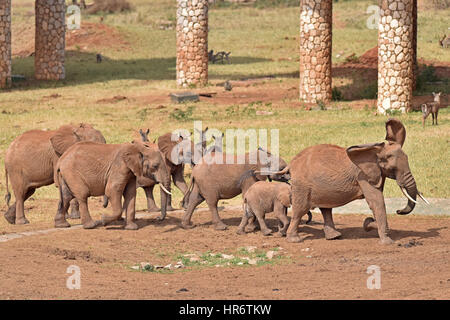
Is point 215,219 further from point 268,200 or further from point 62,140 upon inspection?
point 62,140

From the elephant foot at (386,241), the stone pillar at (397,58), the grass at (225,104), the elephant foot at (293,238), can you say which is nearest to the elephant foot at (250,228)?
the elephant foot at (293,238)

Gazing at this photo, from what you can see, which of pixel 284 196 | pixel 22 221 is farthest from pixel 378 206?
pixel 22 221

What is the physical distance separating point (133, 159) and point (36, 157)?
2.07m

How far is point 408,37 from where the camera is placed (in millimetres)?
25922

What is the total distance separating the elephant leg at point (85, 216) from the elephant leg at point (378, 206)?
410 cm

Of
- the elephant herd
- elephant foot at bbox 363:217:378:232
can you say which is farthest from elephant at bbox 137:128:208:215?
elephant foot at bbox 363:217:378:232

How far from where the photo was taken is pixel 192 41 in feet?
105

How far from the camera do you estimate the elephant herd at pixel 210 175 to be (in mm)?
12609

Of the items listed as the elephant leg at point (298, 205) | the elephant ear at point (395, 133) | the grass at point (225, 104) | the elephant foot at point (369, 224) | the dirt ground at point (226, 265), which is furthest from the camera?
the grass at point (225, 104)

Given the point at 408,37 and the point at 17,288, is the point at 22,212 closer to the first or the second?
the point at 17,288

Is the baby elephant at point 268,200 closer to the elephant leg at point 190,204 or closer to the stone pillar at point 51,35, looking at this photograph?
the elephant leg at point 190,204

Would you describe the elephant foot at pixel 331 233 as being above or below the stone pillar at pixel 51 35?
below

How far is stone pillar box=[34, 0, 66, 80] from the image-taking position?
3628 cm

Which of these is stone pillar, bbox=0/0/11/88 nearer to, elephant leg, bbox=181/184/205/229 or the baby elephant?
elephant leg, bbox=181/184/205/229
